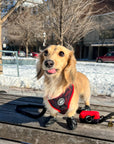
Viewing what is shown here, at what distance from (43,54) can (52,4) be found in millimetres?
6653

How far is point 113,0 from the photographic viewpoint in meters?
24.6

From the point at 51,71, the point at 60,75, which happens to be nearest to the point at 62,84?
the point at 60,75

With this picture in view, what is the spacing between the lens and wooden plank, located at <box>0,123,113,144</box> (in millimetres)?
1656

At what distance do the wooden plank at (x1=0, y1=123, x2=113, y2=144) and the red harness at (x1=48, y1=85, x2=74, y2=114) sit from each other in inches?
12.3

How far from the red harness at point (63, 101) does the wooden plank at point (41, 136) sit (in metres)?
0.31

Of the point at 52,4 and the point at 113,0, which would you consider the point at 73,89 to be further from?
the point at 113,0

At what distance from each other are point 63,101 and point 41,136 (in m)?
0.53

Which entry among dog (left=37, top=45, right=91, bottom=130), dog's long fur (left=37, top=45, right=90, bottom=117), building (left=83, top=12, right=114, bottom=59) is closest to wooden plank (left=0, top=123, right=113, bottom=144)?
dog (left=37, top=45, right=91, bottom=130)

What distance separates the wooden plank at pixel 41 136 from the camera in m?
1.66

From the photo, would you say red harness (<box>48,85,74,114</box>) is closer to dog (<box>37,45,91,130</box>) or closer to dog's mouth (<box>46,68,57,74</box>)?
dog (<box>37,45,91,130</box>)

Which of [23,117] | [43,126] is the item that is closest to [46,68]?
[43,126]

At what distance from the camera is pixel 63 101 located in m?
1.80

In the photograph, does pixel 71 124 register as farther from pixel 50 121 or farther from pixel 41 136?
pixel 41 136

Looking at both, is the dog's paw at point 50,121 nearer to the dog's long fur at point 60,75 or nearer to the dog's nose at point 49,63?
the dog's long fur at point 60,75
